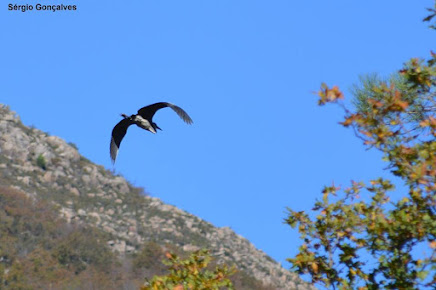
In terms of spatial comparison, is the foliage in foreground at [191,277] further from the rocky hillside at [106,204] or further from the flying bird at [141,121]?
the rocky hillside at [106,204]

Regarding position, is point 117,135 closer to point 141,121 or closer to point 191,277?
point 141,121

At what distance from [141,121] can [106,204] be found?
70.6 metres

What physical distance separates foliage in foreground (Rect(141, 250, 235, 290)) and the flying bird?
626cm

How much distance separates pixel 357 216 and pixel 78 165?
8321 centimetres

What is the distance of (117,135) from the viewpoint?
19.3m

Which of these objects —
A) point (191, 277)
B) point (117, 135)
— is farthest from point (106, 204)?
point (191, 277)

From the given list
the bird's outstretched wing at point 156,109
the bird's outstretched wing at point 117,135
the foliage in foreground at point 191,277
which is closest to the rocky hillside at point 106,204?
the bird's outstretched wing at point 117,135

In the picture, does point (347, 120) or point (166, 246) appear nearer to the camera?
point (347, 120)

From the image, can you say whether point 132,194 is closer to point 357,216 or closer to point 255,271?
point 255,271

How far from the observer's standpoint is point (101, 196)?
287 feet

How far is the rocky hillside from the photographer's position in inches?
3206

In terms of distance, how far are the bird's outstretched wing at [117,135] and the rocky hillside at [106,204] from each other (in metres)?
58.8

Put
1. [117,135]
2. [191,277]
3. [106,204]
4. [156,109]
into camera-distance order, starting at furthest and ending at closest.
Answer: [106,204] < [117,135] < [156,109] < [191,277]

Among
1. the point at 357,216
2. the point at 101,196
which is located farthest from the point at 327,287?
the point at 101,196
